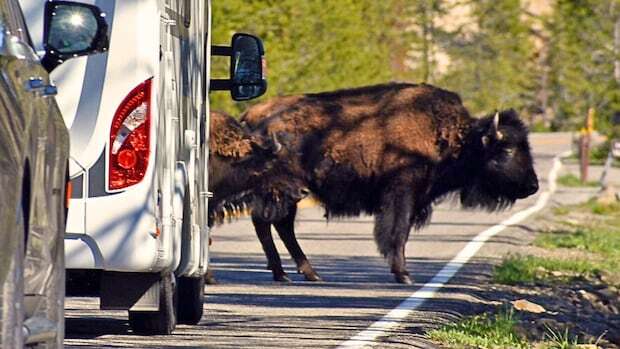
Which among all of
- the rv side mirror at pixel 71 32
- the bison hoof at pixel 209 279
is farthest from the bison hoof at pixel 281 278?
the rv side mirror at pixel 71 32

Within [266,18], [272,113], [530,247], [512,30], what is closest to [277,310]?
[272,113]

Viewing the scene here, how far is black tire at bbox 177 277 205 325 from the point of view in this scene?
12.3 metres

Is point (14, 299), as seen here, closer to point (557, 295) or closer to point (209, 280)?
point (209, 280)

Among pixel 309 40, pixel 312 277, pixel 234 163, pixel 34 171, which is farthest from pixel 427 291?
pixel 309 40

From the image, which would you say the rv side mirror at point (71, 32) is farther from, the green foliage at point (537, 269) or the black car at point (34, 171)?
the green foliage at point (537, 269)

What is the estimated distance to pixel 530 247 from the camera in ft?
76.5

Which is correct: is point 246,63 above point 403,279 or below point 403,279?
above

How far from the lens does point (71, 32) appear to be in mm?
7680

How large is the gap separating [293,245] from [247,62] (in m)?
4.88

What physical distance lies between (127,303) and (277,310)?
3.54m

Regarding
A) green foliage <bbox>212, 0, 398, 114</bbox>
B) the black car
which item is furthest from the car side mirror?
green foliage <bbox>212, 0, 398, 114</bbox>

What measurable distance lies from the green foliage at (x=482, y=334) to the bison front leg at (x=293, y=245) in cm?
493

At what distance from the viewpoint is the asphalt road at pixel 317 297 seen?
11.3m

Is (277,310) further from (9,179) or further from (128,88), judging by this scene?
(9,179)
